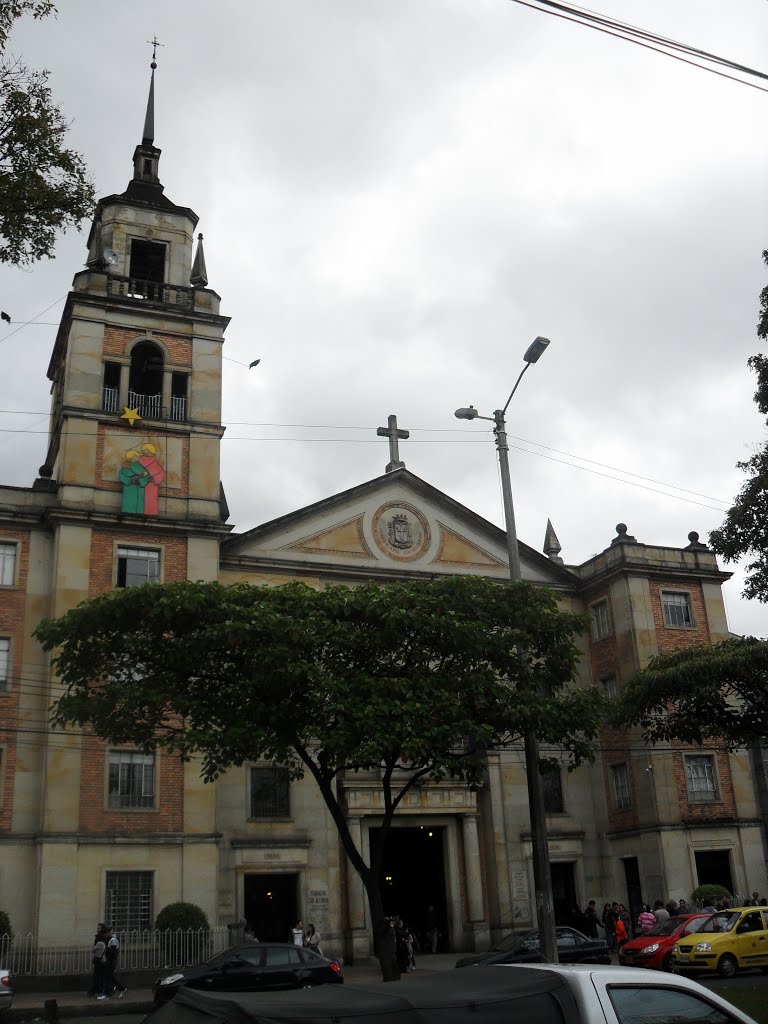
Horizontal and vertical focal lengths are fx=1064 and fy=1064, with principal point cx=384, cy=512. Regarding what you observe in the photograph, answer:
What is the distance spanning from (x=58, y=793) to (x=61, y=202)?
1912 centimetres

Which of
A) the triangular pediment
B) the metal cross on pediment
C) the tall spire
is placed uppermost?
the tall spire

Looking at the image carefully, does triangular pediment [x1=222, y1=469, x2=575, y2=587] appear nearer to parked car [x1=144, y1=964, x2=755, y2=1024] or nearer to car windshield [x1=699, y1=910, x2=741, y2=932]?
car windshield [x1=699, y1=910, x2=741, y2=932]

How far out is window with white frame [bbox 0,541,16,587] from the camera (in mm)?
30594

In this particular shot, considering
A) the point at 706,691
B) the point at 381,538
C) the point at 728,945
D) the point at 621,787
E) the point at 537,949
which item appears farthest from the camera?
the point at 621,787

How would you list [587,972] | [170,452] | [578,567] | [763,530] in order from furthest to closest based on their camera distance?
[578,567]
[170,452]
[763,530]
[587,972]

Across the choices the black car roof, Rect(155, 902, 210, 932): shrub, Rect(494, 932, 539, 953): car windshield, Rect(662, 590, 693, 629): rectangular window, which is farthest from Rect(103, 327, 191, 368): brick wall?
the black car roof

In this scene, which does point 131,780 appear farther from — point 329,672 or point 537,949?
point 329,672

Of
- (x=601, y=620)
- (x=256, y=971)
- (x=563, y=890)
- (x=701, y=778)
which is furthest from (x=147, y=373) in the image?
(x=701, y=778)

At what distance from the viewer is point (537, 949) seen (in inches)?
945

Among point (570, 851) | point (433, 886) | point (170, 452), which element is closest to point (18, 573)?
point (170, 452)

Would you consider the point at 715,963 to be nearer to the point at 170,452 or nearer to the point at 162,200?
the point at 170,452

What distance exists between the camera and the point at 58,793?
28.5 metres

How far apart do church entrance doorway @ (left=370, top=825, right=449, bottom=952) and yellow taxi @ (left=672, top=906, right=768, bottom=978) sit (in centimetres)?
1186

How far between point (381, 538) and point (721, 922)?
16.4m
